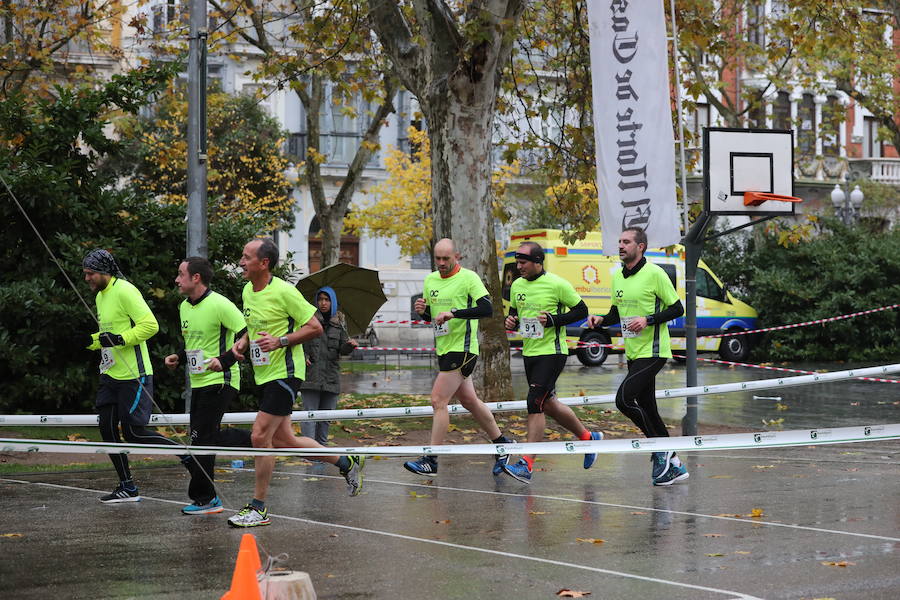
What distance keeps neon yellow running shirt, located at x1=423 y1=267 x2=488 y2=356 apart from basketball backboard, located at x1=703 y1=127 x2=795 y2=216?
3.73 metres

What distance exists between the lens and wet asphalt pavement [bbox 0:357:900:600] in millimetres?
6379

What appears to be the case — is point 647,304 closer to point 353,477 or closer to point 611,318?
point 611,318

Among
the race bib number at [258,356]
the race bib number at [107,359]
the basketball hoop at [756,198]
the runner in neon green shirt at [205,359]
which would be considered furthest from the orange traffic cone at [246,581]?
the basketball hoop at [756,198]

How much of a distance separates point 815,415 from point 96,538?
38.0 feet

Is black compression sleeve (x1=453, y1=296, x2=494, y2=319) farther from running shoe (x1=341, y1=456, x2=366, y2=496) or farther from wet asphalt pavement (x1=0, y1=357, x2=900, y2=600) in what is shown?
running shoe (x1=341, y1=456, x2=366, y2=496)

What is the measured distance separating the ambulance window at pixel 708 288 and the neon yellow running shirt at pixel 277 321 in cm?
2230

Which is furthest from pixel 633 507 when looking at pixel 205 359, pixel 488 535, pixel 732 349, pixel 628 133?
pixel 732 349

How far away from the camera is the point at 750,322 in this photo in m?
30.2

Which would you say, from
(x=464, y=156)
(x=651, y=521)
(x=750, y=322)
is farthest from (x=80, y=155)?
(x=750, y=322)

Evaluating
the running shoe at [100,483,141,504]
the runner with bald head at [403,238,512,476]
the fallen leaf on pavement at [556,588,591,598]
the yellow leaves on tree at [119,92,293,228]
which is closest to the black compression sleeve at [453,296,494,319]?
the runner with bald head at [403,238,512,476]

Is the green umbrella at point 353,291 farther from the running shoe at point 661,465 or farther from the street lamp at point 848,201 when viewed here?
the street lamp at point 848,201

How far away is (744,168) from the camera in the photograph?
44.7ft

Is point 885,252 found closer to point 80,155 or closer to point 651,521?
point 80,155

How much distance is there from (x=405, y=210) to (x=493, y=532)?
3221cm
